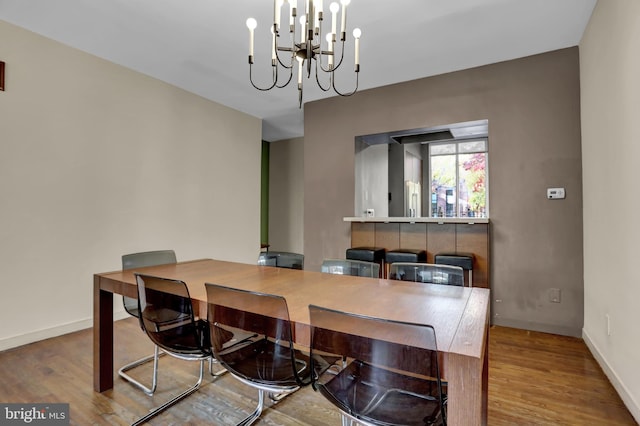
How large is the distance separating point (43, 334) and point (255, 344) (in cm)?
248

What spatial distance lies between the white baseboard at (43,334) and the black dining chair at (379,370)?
2930 millimetres

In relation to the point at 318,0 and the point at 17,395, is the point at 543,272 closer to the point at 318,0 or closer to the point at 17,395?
the point at 318,0

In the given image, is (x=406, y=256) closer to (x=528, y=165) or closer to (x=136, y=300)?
(x=528, y=165)

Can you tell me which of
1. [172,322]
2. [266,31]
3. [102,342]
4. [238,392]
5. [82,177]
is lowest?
[238,392]

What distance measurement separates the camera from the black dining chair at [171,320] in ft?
5.05

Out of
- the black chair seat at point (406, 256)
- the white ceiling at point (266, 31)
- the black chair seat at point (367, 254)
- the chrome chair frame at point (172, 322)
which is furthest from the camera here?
the black chair seat at point (367, 254)

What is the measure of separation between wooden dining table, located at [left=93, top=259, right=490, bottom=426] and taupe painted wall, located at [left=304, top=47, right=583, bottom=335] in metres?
1.94

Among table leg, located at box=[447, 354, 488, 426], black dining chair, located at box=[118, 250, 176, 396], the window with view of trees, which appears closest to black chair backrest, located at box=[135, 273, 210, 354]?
black dining chair, located at box=[118, 250, 176, 396]

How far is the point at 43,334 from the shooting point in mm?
2848

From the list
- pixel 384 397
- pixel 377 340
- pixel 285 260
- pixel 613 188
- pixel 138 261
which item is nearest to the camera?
pixel 377 340

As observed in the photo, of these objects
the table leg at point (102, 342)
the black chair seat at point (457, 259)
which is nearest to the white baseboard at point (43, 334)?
the table leg at point (102, 342)

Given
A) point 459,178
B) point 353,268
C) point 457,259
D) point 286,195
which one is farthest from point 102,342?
point 459,178

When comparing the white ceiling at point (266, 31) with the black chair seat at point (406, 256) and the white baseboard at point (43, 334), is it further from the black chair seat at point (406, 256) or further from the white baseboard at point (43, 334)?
the white baseboard at point (43, 334)

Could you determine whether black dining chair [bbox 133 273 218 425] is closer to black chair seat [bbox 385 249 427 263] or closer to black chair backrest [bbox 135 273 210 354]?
black chair backrest [bbox 135 273 210 354]
